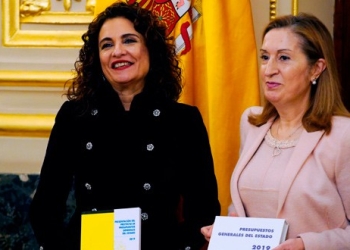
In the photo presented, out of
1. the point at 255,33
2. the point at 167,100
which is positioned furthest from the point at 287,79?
the point at 255,33

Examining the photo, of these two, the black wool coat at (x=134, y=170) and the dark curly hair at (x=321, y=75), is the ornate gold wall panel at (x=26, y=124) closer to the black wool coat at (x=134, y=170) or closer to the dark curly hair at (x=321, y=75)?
the black wool coat at (x=134, y=170)

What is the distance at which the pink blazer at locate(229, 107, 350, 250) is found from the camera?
2.29m

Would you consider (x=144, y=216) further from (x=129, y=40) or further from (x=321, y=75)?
(x=321, y=75)

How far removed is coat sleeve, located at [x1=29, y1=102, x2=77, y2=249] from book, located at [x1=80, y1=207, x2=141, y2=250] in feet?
1.04

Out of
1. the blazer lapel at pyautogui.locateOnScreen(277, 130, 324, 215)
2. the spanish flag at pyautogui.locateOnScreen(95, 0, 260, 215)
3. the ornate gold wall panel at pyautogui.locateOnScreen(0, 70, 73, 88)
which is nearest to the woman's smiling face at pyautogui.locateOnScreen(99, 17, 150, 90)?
the spanish flag at pyautogui.locateOnScreen(95, 0, 260, 215)

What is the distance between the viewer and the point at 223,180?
3.06 metres

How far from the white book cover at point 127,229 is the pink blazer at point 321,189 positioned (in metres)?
0.42

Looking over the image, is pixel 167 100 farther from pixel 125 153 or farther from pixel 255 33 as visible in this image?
pixel 255 33

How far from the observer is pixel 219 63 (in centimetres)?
305

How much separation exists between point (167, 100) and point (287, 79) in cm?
50

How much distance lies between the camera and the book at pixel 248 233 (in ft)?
7.19

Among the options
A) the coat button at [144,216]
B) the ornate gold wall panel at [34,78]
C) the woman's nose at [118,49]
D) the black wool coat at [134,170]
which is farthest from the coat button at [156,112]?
the ornate gold wall panel at [34,78]

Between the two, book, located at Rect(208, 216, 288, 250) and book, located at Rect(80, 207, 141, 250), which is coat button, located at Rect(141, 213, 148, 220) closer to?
book, located at Rect(80, 207, 141, 250)

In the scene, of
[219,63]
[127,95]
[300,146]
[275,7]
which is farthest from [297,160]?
[275,7]
